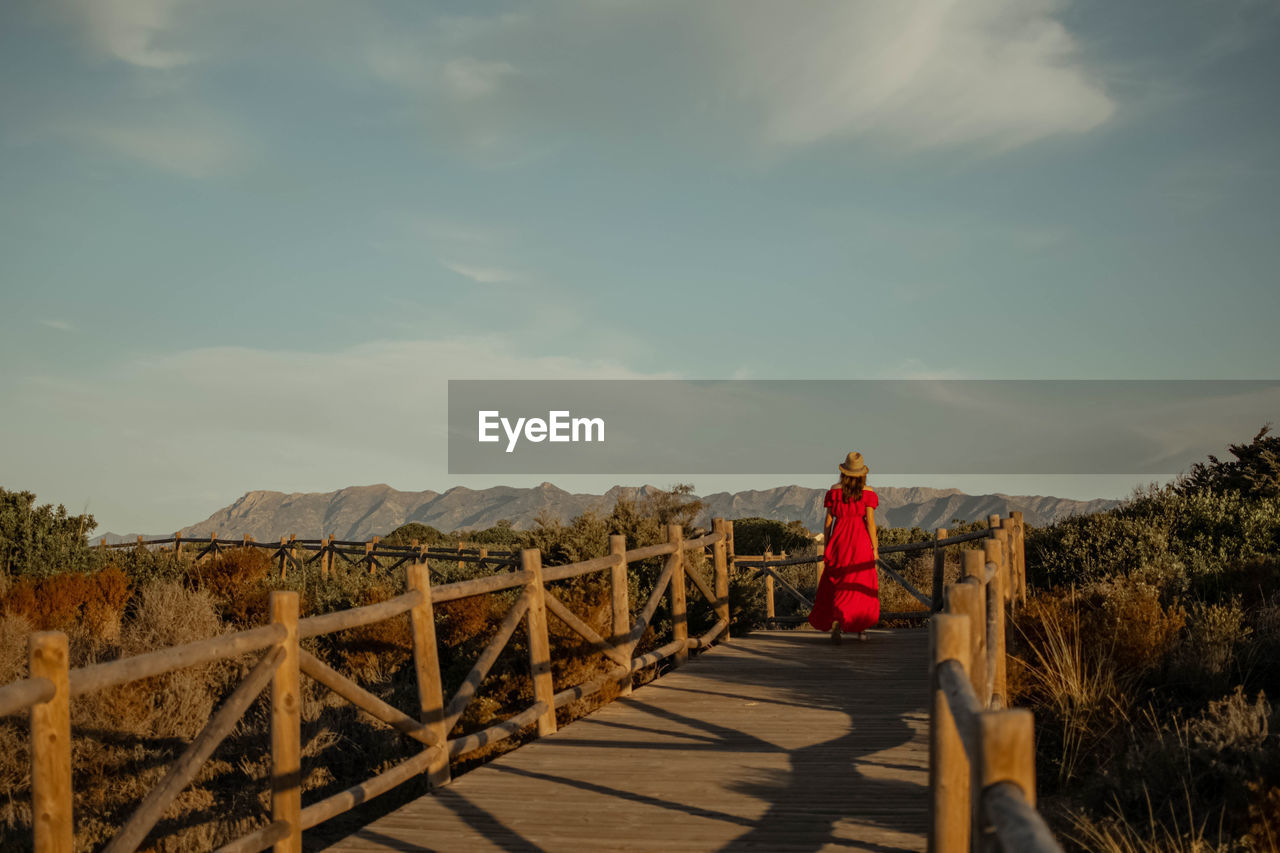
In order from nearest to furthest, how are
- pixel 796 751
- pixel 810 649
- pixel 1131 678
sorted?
1. pixel 796 751
2. pixel 1131 678
3. pixel 810 649

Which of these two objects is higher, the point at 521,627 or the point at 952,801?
the point at 952,801

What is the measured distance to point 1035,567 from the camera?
15688 millimetres

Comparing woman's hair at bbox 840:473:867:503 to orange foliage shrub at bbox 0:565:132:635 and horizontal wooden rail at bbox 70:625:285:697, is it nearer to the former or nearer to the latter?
horizontal wooden rail at bbox 70:625:285:697

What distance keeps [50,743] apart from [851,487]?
25.5 ft

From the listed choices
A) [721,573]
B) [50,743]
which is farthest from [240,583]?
[50,743]

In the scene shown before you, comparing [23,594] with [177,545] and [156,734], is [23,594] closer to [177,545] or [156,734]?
[156,734]

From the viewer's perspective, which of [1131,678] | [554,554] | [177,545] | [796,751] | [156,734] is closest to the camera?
[796,751]

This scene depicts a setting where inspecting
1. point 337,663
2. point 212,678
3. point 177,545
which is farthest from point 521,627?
point 177,545

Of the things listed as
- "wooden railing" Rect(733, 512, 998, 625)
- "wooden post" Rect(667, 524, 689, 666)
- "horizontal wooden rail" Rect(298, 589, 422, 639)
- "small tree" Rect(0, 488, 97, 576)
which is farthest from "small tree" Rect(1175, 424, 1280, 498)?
"small tree" Rect(0, 488, 97, 576)

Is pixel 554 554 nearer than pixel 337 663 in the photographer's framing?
No

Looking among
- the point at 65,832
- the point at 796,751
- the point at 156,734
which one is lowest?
the point at 156,734

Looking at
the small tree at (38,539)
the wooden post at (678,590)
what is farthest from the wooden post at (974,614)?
the small tree at (38,539)

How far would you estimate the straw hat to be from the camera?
10008mm

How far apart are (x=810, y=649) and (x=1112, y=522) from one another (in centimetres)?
721
